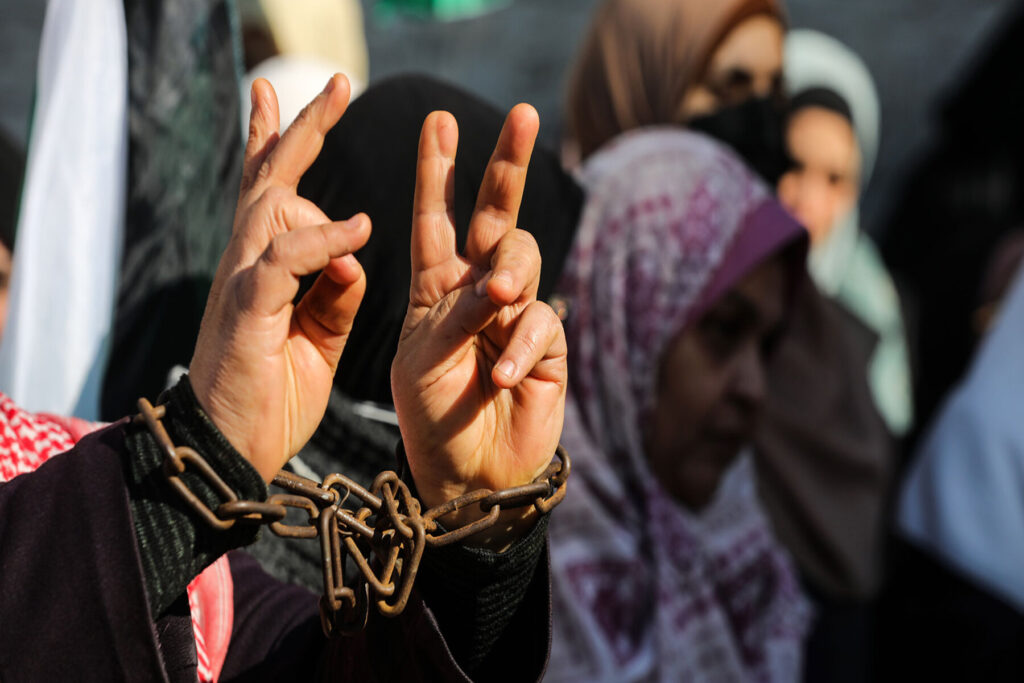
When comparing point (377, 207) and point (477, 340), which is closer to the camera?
point (477, 340)

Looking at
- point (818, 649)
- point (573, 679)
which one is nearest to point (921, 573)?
point (818, 649)

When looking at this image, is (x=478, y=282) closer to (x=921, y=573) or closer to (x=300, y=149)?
(x=300, y=149)

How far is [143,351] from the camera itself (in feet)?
3.26

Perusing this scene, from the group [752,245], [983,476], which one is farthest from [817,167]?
[752,245]

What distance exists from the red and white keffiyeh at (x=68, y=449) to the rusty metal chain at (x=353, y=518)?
0.49 ft

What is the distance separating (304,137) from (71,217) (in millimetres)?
535

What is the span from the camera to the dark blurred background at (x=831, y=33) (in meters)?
3.68

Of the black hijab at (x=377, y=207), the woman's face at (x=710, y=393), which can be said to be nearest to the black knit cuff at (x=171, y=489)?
the black hijab at (x=377, y=207)

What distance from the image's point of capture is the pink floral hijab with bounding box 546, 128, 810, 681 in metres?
1.58

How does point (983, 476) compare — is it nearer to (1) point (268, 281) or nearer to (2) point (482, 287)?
(2) point (482, 287)

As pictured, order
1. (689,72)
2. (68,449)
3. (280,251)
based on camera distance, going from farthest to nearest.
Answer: (689,72) < (68,449) < (280,251)

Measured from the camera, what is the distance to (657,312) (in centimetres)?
163

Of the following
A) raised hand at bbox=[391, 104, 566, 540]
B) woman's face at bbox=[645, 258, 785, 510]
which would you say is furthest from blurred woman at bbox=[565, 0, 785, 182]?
→ raised hand at bbox=[391, 104, 566, 540]

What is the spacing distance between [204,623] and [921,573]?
2.28 m
